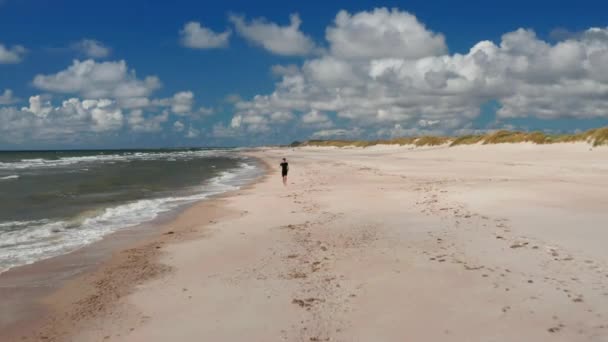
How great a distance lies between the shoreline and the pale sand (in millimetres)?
535

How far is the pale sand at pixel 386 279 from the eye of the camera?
20.1 ft

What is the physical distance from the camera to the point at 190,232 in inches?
544

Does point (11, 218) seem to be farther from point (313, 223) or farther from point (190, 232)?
point (313, 223)

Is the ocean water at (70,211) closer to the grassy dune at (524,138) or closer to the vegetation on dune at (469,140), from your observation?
the grassy dune at (524,138)

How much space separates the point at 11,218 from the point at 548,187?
23.7m

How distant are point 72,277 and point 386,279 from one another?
7.13 meters

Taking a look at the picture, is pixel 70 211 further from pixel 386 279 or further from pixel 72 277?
pixel 386 279

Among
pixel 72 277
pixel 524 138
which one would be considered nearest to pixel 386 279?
pixel 72 277

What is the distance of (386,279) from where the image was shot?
809 centimetres

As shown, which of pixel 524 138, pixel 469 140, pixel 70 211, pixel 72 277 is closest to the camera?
pixel 72 277

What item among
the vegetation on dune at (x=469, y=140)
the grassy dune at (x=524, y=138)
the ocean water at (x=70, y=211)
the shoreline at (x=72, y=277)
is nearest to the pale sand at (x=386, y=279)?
the shoreline at (x=72, y=277)

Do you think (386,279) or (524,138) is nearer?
(386,279)

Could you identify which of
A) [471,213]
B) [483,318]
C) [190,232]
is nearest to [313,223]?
[190,232]

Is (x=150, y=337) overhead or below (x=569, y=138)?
below
